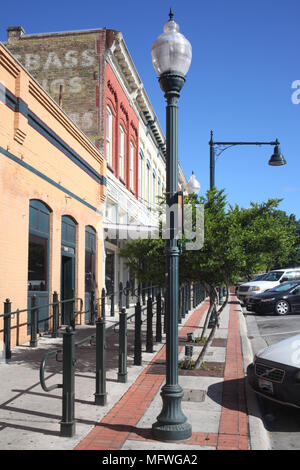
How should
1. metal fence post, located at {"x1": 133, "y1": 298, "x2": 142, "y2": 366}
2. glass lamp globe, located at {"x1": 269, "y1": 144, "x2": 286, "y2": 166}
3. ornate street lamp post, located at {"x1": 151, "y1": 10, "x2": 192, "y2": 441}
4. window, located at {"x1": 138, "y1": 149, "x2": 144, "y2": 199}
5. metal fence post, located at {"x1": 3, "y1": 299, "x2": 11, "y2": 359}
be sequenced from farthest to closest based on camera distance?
1. window, located at {"x1": 138, "y1": 149, "x2": 144, "y2": 199}
2. glass lamp globe, located at {"x1": 269, "y1": 144, "x2": 286, "y2": 166}
3. metal fence post, located at {"x1": 3, "y1": 299, "x2": 11, "y2": 359}
4. metal fence post, located at {"x1": 133, "y1": 298, "x2": 142, "y2": 366}
5. ornate street lamp post, located at {"x1": 151, "y1": 10, "x2": 192, "y2": 441}

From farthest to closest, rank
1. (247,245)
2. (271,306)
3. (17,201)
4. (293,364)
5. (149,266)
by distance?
(271,306), (17,201), (149,266), (247,245), (293,364)

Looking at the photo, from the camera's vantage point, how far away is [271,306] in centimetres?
1931

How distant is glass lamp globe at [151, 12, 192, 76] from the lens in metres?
5.56

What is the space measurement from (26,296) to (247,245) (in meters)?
5.51

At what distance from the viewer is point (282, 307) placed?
1938 cm

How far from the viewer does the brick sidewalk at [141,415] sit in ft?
16.6

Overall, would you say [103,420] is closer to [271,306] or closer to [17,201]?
[17,201]

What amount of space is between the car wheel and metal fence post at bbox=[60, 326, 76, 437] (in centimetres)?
1531

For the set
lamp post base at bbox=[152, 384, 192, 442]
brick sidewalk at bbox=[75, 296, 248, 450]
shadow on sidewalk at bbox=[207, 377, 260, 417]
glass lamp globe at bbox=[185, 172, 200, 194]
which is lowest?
shadow on sidewalk at bbox=[207, 377, 260, 417]

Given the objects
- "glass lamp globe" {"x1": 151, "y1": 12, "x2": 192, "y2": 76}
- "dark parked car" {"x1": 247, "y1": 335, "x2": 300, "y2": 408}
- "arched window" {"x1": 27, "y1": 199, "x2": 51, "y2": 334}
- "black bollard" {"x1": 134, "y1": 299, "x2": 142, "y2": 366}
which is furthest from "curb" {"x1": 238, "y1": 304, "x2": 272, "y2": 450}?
"arched window" {"x1": 27, "y1": 199, "x2": 51, "y2": 334}

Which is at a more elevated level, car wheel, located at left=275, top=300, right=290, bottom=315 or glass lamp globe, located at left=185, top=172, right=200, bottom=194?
glass lamp globe, located at left=185, top=172, right=200, bottom=194

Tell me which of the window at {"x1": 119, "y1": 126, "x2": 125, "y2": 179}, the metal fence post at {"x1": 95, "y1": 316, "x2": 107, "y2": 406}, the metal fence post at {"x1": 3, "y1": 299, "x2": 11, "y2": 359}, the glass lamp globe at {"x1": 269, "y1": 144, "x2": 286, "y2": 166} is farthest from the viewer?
the window at {"x1": 119, "y1": 126, "x2": 125, "y2": 179}

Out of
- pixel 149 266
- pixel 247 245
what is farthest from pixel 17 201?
pixel 247 245

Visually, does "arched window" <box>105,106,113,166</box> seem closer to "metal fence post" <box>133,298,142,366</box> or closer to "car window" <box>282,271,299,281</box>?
"car window" <box>282,271,299,281</box>
